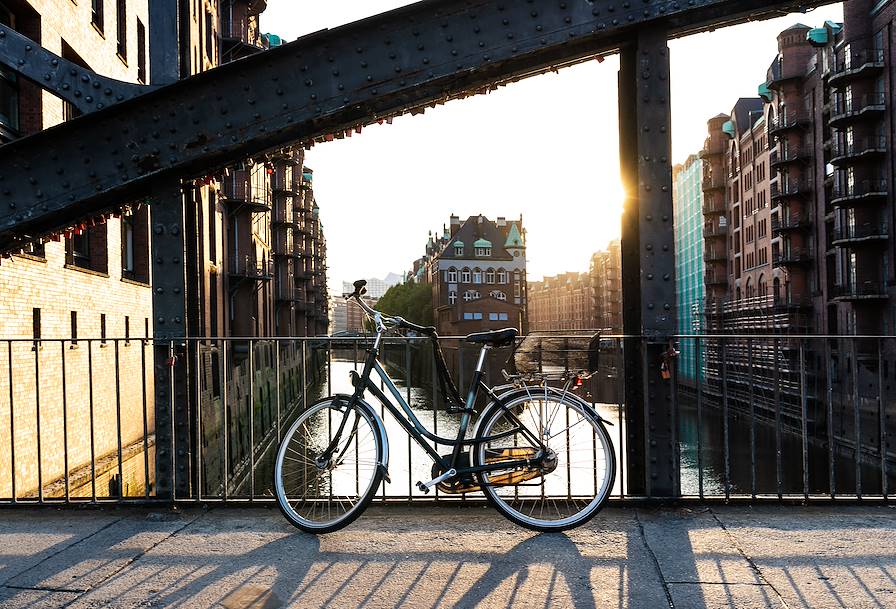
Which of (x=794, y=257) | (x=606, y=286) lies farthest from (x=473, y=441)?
(x=606, y=286)

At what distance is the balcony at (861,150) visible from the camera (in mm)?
35688

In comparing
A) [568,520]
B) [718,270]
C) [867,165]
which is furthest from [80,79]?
[718,270]

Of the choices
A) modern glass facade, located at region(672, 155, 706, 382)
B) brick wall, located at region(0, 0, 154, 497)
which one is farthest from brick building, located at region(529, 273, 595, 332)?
brick wall, located at region(0, 0, 154, 497)

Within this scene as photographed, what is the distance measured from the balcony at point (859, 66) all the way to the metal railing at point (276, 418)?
13073 mm

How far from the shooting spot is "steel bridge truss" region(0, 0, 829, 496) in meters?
4.99

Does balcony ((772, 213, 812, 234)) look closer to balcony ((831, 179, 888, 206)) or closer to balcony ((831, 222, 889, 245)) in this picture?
balcony ((831, 222, 889, 245))

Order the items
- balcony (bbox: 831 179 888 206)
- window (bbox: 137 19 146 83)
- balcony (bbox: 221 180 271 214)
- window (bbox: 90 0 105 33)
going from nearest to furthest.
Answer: window (bbox: 90 0 105 33) → window (bbox: 137 19 146 83) → balcony (bbox: 221 180 271 214) → balcony (bbox: 831 179 888 206)

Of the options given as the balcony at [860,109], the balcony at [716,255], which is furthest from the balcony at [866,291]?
the balcony at [716,255]

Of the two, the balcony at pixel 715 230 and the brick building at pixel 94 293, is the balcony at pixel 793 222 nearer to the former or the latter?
the balcony at pixel 715 230

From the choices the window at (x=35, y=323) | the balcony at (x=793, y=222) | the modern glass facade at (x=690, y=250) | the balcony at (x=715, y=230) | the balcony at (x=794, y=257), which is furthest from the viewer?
the modern glass facade at (x=690, y=250)

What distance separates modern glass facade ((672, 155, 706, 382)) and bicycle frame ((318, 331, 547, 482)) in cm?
6599

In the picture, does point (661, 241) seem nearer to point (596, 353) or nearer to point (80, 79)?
point (596, 353)

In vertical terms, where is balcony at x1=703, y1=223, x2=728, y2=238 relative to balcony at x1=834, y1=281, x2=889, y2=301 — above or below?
above

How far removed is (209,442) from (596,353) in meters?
22.8
